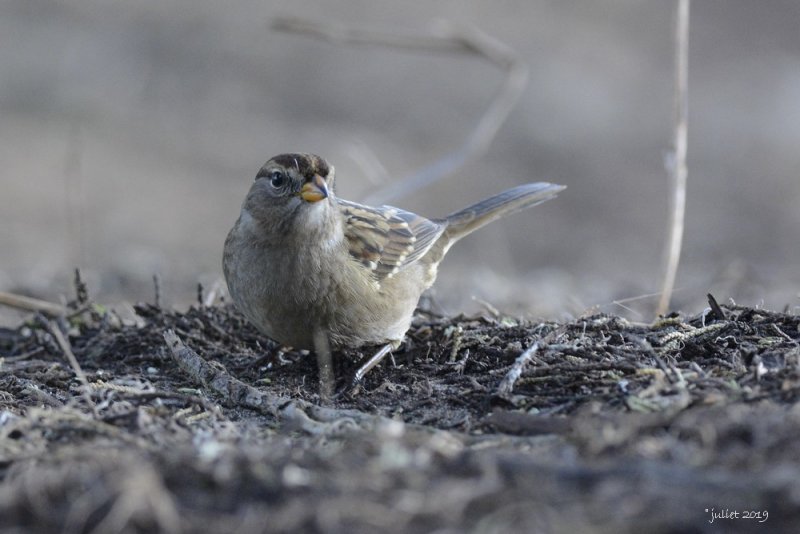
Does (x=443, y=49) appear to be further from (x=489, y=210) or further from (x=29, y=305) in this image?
(x=29, y=305)

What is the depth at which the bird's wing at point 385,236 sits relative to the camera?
566 cm

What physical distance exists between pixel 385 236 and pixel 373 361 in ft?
3.25

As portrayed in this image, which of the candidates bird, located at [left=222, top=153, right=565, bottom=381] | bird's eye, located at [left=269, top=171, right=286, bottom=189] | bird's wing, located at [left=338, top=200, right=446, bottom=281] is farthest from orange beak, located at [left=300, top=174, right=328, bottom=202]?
bird's wing, located at [left=338, top=200, right=446, bottom=281]

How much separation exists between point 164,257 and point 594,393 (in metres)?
7.41

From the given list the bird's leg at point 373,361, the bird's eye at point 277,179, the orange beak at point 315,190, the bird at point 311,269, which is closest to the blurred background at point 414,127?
the bird at point 311,269

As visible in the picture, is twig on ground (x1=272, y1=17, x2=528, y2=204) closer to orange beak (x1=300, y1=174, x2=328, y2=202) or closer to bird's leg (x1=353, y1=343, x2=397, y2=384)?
orange beak (x1=300, y1=174, x2=328, y2=202)

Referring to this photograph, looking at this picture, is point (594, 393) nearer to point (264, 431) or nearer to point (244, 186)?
point (264, 431)

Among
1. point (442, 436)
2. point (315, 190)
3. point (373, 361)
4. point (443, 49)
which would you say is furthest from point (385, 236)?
point (442, 436)

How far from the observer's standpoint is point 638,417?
10.5 feet

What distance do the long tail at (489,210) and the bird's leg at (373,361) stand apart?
166cm

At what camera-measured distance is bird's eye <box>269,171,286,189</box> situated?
5.41m

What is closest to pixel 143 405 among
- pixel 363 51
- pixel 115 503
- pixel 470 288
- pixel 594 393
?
pixel 115 503

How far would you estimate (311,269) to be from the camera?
17.2 ft

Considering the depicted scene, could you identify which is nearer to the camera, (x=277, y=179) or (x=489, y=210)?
(x=277, y=179)
